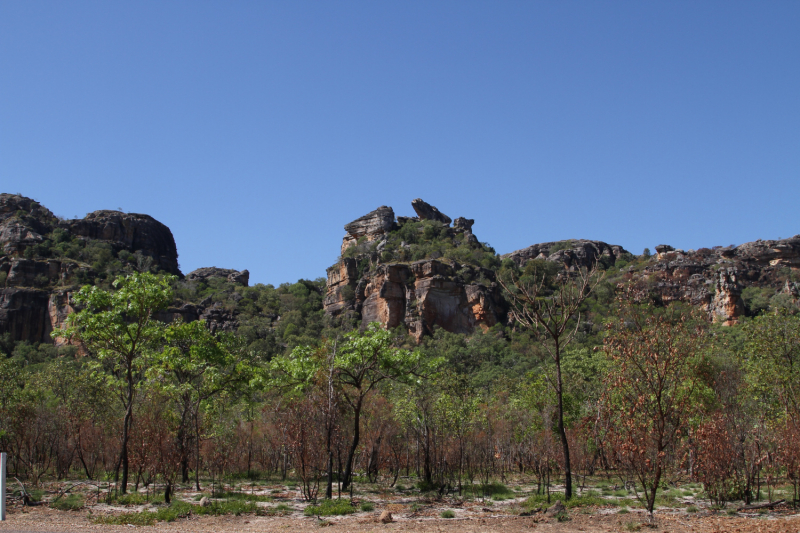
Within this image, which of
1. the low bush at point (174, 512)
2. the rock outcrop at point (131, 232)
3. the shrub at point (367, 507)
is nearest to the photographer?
the low bush at point (174, 512)

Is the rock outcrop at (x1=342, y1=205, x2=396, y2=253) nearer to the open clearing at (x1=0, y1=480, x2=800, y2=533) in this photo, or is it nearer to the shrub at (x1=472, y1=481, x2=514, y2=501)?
the shrub at (x1=472, y1=481, x2=514, y2=501)

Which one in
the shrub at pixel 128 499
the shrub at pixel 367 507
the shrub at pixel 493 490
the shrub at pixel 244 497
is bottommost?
the shrub at pixel 493 490

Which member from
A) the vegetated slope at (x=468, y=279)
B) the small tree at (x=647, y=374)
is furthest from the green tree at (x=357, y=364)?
the vegetated slope at (x=468, y=279)

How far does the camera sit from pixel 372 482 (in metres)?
23.0

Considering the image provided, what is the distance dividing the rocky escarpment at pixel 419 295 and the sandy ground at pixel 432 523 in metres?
62.4

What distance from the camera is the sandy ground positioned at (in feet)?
39.0

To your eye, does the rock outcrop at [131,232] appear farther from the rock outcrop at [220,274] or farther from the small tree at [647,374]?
the small tree at [647,374]

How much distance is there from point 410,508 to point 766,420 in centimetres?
1125

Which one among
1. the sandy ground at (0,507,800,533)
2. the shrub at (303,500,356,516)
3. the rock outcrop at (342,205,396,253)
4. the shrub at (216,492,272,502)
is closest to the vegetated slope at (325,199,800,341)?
the rock outcrop at (342,205,396,253)

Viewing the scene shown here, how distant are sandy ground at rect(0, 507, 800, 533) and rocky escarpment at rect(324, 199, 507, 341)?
62.4m

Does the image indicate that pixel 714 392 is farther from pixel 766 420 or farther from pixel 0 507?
pixel 0 507

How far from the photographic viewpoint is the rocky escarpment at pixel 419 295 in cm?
7800

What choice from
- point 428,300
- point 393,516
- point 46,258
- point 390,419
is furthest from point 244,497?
point 46,258

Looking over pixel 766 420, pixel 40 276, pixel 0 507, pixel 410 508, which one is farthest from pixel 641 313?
pixel 40 276
